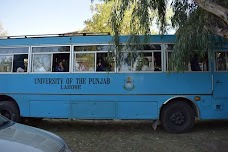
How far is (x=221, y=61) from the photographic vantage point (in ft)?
30.6

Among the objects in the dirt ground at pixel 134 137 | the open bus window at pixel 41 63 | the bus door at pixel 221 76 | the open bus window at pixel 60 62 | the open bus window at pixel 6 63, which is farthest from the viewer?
the open bus window at pixel 6 63

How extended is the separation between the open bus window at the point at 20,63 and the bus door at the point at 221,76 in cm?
571

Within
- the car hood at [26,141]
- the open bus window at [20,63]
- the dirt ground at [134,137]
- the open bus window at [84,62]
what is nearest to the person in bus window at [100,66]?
the open bus window at [84,62]

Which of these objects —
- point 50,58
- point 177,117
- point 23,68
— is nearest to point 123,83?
point 177,117

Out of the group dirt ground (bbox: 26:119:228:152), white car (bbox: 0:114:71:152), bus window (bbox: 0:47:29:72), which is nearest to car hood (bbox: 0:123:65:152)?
white car (bbox: 0:114:71:152)

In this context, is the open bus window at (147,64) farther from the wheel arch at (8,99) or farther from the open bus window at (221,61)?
the wheel arch at (8,99)

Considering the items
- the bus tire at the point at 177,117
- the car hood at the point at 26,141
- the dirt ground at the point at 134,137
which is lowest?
the dirt ground at the point at 134,137

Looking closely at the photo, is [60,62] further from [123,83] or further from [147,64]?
[147,64]

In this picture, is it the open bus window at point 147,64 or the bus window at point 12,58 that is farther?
the bus window at point 12,58

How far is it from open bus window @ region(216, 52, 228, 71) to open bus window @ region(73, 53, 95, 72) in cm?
→ 365

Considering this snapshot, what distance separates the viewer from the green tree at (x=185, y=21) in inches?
268

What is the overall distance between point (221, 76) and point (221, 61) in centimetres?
47

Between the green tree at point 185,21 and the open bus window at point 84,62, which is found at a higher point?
the green tree at point 185,21

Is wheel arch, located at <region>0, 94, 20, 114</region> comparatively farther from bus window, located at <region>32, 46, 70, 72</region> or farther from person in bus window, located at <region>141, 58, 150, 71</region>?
person in bus window, located at <region>141, 58, 150, 71</region>
